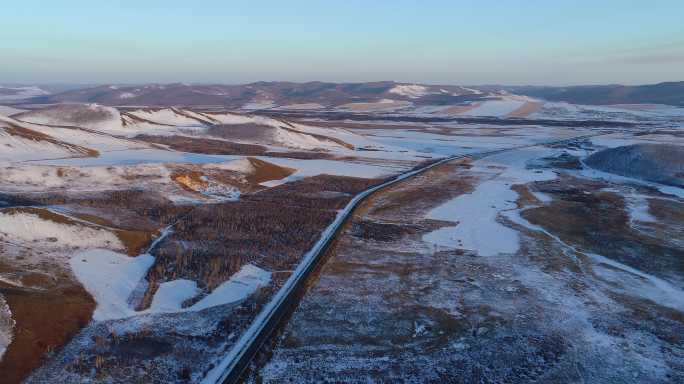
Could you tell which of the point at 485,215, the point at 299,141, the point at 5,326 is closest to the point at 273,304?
the point at 5,326

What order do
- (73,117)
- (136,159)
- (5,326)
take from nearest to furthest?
(5,326), (136,159), (73,117)

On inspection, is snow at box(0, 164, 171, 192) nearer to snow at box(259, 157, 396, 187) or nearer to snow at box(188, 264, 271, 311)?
snow at box(259, 157, 396, 187)

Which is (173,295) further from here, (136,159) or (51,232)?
(136,159)

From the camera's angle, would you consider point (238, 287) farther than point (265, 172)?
No

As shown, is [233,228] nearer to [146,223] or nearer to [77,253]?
[146,223]

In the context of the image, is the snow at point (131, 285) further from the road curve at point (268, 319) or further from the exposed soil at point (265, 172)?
the exposed soil at point (265, 172)

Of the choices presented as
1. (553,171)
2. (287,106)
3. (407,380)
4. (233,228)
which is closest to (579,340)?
(407,380)
